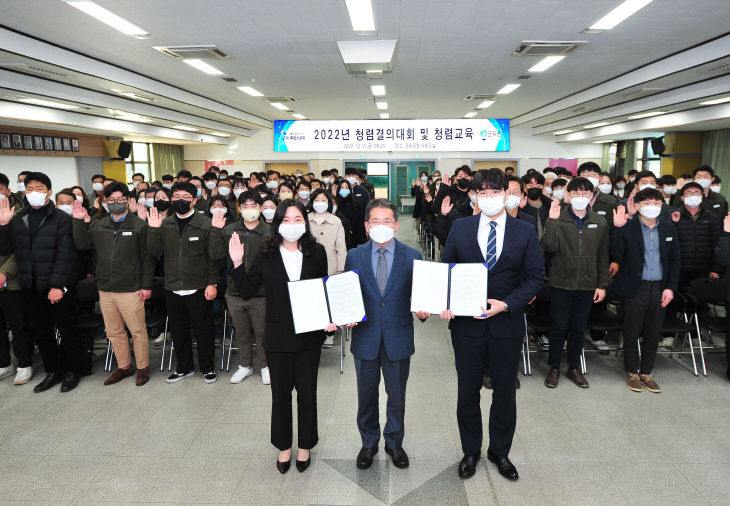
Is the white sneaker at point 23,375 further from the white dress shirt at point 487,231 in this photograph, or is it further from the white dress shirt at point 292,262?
the white dress shirt at point 487,231

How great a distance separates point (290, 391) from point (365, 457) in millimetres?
680

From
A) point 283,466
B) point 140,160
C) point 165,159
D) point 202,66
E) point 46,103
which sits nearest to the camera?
point 283,466

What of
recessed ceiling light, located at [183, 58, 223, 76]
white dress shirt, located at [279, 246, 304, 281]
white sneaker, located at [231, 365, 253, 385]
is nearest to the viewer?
white dress shirt, located at [279, 246, 304, 281]

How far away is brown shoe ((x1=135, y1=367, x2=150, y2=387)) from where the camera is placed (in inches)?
177

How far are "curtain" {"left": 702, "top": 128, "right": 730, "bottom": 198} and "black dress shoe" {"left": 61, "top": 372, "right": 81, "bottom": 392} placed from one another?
16566mm

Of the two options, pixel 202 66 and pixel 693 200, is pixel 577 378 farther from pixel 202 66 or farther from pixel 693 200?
pixel 202 66

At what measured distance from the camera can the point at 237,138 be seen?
64.0 ft

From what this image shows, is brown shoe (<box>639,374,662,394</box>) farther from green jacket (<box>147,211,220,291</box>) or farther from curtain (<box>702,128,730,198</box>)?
curtain (<box>702,128,730,198</box>)

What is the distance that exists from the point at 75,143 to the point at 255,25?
398 inches

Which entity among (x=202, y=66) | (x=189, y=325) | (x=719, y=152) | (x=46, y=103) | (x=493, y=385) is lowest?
(x=189, y=325)

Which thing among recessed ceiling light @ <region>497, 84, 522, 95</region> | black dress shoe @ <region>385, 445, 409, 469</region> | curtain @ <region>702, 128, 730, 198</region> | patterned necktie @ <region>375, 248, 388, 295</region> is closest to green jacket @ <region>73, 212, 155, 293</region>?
patterned necktie @ <region>375, 248, 388, 295</region>

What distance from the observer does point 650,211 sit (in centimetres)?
405

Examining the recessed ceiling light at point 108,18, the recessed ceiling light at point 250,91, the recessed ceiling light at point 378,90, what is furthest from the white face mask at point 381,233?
the recessed ceiling light at point 250,91

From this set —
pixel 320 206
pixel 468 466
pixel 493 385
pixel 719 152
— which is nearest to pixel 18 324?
pixel 320 206
